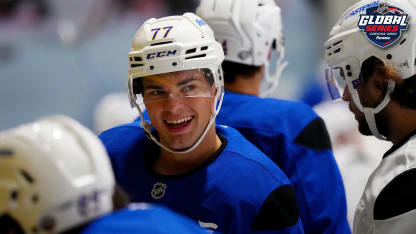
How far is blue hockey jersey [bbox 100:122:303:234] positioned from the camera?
1961 mm

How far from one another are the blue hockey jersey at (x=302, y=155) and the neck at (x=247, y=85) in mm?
174

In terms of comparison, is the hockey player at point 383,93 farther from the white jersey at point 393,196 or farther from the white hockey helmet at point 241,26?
the white hockey helmet at point 241,26

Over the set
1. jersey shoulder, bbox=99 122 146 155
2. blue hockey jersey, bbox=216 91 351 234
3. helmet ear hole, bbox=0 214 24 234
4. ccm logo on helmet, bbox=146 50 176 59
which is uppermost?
ccm logo on helmet, bbox=146 50 176 59

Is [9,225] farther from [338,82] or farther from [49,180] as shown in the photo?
[338,82]

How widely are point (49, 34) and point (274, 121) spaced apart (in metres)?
3.95

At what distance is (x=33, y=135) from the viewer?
4.72 feet

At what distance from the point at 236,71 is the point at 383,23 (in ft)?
2.75

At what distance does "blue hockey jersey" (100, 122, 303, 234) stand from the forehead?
0.79 feet

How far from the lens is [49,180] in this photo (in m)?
1.39

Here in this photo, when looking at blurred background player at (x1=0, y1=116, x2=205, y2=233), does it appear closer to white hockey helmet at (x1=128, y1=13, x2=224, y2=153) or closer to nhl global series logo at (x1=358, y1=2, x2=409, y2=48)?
white hockey helmet at (x1=128, y1=13, x2=224, y2=153)

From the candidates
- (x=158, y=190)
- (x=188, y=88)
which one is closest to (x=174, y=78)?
(x=188, y=88)

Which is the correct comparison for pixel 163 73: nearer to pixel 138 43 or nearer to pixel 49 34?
pixel 138 43

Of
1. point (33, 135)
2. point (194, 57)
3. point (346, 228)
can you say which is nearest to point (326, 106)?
point (346, 228)

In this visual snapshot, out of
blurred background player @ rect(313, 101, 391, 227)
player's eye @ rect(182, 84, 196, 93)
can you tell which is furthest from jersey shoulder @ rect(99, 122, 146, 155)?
blurred background player @ rect(313, 101, 391, 227)
